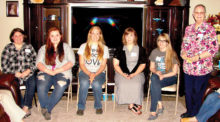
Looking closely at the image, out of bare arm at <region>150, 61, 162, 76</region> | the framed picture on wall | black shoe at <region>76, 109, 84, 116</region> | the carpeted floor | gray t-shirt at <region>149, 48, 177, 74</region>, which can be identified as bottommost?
the carpeted floor

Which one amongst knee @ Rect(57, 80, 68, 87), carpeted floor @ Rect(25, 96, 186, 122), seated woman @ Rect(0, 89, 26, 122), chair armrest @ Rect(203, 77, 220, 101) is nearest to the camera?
seated woman @ Rect(0, 89, 26, 122)

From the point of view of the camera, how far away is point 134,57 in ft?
10.9

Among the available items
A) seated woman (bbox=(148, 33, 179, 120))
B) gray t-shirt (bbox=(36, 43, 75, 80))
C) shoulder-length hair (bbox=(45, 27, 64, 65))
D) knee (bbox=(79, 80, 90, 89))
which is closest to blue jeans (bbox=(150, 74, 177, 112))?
seated woman (bbox=(148, 33, 179, 120))

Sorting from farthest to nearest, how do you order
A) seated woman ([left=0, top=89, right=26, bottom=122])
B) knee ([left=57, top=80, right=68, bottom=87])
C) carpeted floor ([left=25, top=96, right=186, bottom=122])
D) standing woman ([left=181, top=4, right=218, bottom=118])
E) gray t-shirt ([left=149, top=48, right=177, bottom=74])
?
1. gray t-shirt ([left=149, top=48, right=177, bottom=74])
2. knee ([left=57, top=80, right=68, bottom=87])
3. carpeted floor ([left=25, top=96, right=186, bottom=122])
4. standing woman ([left=181, top=4, right=218, bottom=118])
5. seated woman ([left=0, top=89, right=26, bottom=122])

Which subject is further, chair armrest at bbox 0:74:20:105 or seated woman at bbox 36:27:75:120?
seated woman at bbox 36:27:75:120

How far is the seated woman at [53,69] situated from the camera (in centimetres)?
304

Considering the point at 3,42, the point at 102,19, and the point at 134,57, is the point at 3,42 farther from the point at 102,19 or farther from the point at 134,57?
the point at 134,57

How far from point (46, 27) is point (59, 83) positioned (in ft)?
4.59

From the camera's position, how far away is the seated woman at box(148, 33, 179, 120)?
121 inches

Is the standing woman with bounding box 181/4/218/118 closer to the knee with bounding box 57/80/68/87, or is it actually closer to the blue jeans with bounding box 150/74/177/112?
the blue jeans with bounding box 150/74/177/112

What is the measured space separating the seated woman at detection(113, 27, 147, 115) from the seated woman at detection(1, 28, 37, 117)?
1170 mm

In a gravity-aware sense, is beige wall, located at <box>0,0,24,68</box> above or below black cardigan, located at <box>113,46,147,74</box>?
above

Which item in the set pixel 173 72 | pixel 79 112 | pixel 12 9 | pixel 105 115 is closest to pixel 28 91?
pixel 79 112

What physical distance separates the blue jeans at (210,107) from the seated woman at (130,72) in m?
0.88
